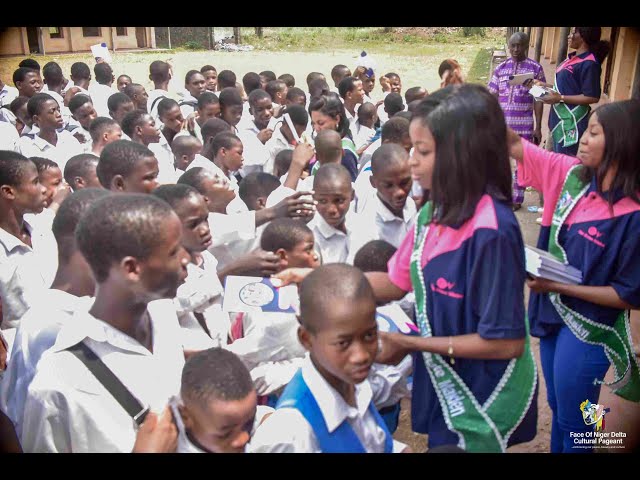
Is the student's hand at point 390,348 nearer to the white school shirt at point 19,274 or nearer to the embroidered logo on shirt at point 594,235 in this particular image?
the embroidered logo on shirt at point 594,235

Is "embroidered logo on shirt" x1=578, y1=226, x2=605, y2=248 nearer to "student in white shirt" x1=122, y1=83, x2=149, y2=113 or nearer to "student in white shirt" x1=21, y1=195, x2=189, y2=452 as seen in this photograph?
"student in white shirt" x1=21, y1=195, x2=189, y2=452

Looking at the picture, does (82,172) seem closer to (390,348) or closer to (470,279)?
(390,348)

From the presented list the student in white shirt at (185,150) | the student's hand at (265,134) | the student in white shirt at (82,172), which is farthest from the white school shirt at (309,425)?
the student's hand at (265,134)

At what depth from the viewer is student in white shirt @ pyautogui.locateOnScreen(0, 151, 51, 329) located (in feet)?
8.50

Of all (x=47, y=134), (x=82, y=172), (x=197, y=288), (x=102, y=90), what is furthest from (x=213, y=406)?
(x=102, y=90)

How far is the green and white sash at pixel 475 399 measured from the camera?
1732 millimetres

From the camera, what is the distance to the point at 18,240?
2.78 m

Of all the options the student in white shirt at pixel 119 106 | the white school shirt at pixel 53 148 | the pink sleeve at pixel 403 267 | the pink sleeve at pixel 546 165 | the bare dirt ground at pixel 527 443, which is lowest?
the bare dirt ground at pixel 527 443

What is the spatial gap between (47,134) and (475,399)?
4.56 metres

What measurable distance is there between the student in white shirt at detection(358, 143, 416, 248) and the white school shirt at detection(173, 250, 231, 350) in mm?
1024

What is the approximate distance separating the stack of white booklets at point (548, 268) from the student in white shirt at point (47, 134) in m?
Result: 3.93

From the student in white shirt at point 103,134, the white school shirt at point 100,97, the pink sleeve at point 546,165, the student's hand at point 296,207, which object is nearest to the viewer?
the pink sleeve at point 546,165

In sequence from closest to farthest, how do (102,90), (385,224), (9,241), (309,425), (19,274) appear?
(309,425), (19,274), (9,241), (385,224), (102,90)

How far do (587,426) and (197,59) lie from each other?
19.3m
